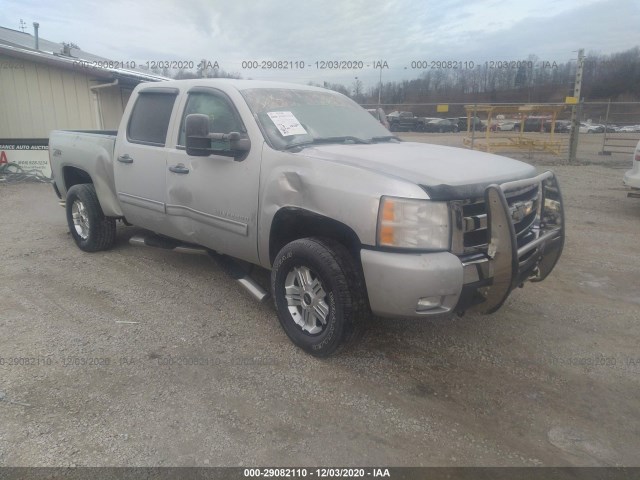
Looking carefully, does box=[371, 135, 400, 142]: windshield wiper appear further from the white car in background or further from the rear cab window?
the white car in background

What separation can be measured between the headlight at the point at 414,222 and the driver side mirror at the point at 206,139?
140 centimetres

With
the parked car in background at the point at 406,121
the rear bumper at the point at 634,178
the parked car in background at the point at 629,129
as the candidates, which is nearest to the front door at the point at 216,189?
the rear bumper at the point at 634,178

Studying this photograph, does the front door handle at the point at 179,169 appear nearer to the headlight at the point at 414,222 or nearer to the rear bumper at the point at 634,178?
the headlight at the point at 414,222

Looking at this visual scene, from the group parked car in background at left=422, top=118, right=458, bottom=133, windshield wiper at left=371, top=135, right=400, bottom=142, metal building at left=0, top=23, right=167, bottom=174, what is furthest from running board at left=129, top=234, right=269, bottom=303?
parked car in background at left=422, top=118, right=458, bottom=133

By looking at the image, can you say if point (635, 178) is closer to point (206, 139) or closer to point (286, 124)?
point (286, 124)

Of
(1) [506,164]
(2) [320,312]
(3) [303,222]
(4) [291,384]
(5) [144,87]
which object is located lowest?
(4) [291,384]

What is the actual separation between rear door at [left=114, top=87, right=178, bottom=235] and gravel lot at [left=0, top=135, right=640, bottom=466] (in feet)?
2.42

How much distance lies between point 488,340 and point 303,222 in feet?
5.57

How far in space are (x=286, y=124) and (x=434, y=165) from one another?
50.3 inches

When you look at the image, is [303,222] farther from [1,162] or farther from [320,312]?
[1,162]

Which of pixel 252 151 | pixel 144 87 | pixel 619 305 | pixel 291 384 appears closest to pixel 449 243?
pixel 291 384

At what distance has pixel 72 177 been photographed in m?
6.29

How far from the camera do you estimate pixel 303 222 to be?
3.62 metres

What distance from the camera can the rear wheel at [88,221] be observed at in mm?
5711
